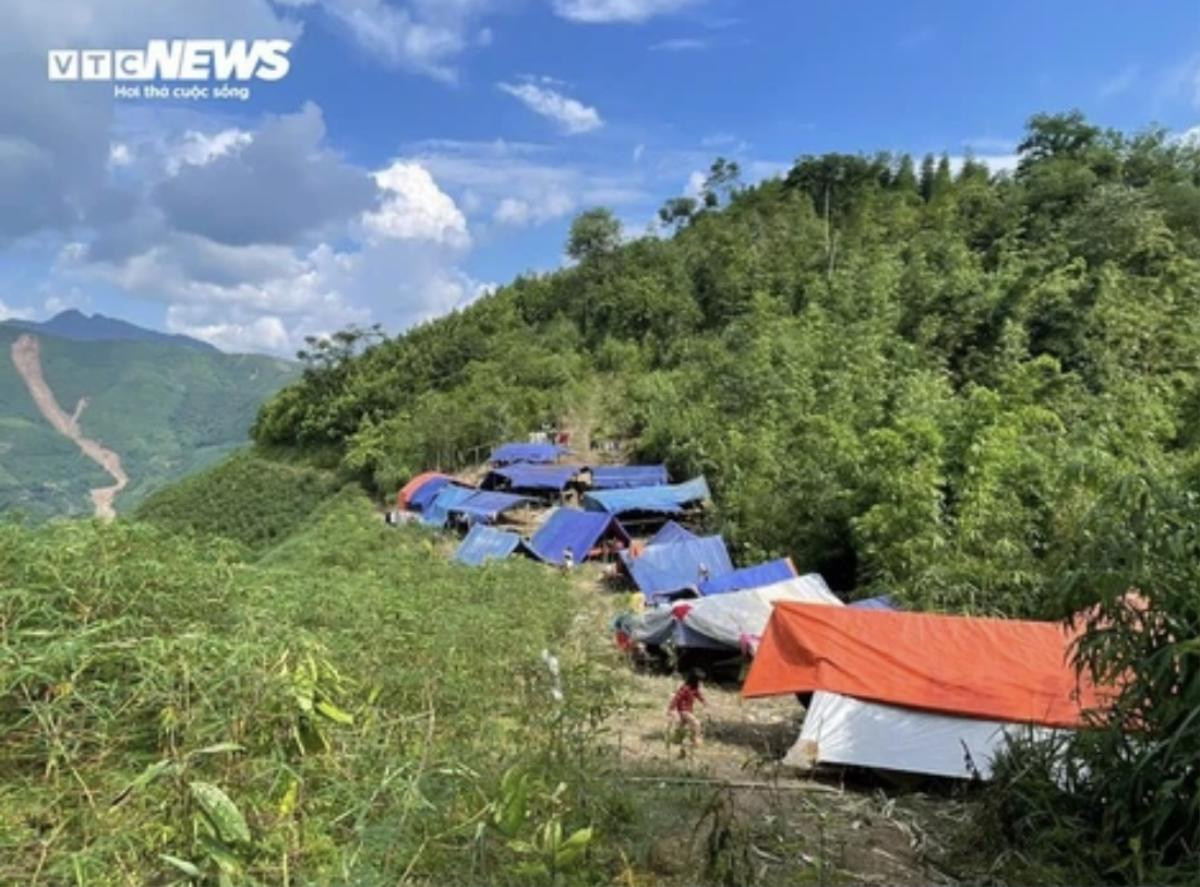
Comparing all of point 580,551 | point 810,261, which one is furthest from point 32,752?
point 810,261

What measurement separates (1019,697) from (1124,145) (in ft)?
127

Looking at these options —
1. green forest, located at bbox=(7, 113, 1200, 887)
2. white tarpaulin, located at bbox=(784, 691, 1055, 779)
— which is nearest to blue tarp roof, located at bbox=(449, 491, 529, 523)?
green forest, located at bbox=(7, 113, 1200, 887)

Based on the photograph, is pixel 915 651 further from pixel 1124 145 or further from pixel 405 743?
pixel 1124 145

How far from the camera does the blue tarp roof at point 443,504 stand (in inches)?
962

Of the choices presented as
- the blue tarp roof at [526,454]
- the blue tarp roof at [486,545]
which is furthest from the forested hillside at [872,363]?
the blue tarp roof at [486,545]

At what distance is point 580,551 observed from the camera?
19906mm

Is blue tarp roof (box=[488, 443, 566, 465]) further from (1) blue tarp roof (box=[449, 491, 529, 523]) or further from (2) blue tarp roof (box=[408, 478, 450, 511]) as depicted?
(1) blue tarp roof (box=[449, 491, 529, 523])

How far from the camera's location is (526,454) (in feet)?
96.8

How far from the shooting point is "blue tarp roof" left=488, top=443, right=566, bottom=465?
96.1 feet

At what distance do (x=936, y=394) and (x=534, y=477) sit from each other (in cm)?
1269

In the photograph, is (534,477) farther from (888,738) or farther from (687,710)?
(888,738)

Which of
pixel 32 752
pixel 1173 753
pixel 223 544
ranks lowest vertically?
pixel 1173 753

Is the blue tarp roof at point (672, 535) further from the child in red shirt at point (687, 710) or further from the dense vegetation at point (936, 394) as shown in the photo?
the child in red shirt at point (687, 710)

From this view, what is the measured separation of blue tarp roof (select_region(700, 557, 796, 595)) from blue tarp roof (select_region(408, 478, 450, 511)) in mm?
14244
